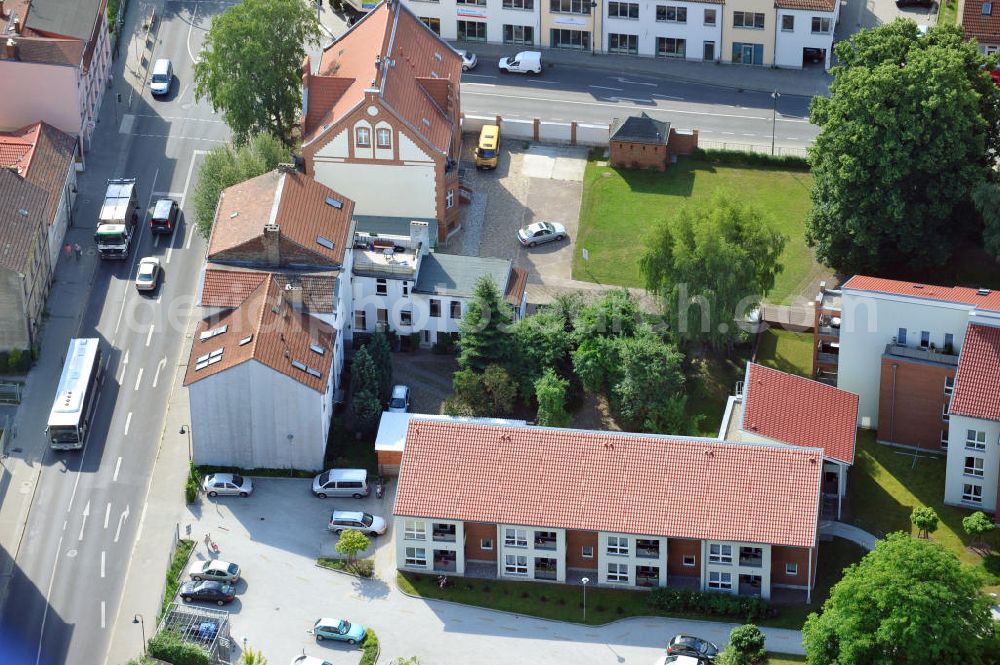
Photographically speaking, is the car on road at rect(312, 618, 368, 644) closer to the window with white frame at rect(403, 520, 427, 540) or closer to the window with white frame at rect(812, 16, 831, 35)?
the window with white frame at rect(403, 520, 427, 540)

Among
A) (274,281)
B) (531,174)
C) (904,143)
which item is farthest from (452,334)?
(904,143)

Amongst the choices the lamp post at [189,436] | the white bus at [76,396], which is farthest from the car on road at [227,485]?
the white bus at [76,396]

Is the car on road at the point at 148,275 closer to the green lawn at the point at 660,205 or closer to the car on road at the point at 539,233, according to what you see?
the car on road at the point at 539,233

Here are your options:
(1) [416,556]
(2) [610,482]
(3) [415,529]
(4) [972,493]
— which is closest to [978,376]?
(4) [972,493]

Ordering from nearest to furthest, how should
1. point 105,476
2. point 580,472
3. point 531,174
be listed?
point 580,472
point 105,476
point 531,174

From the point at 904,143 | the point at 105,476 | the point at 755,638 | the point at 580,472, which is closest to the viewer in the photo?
the point at 755,638

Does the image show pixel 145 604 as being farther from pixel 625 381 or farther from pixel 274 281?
pixel 625 381

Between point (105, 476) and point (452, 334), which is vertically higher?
point (452, 334)

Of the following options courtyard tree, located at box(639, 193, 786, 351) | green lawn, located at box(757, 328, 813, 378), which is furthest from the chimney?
green lawn, located at box(757, 328, 813, 378)
